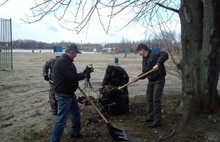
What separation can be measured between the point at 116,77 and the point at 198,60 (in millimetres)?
2125

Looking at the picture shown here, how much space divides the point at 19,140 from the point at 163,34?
5.97 metres

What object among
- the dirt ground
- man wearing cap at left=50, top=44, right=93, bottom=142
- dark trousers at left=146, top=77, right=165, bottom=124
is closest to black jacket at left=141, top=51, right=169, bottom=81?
dark trousers at left=146, top=77, right=165, bottom=124

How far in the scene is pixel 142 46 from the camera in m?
6.39

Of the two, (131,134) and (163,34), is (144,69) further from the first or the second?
(163,34)

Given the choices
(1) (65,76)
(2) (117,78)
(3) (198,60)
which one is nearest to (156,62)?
(3) (198,60)

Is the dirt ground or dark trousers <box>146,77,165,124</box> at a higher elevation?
dark trousers <box>146,77,165,124</box>

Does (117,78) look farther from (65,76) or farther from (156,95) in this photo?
(65,76)

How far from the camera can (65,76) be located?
5.38 m

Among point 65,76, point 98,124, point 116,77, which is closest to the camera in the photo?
point 65,76

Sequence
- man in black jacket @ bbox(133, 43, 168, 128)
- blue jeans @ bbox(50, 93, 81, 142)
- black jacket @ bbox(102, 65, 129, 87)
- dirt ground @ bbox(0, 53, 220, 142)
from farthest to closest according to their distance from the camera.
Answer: black jacket @ bbox(102, 65, 129, 87) < man in black jacket @ bbox(133, 43, 168, 128) < dirt ground @ bbox(0, 53, 220, 142) < blue jeans @ bbox(50, 93, 81, 142)

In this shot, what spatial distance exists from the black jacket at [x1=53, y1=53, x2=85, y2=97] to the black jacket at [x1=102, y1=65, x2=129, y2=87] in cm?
242

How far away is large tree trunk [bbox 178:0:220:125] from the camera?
21.7ft

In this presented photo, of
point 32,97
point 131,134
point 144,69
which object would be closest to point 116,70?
point 144,69

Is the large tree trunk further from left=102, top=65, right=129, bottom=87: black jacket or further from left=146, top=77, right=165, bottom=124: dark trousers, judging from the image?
left=102, top=65, right=129, bottom=87: black jacket
